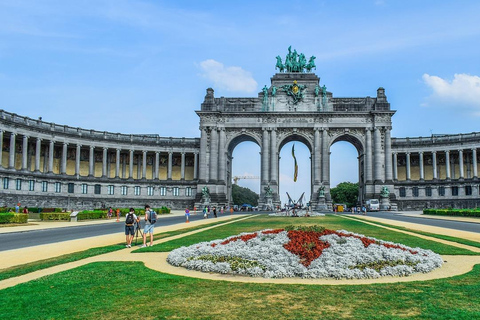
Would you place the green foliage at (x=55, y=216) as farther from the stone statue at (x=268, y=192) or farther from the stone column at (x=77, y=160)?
the stone statue at (x=268, y=192)

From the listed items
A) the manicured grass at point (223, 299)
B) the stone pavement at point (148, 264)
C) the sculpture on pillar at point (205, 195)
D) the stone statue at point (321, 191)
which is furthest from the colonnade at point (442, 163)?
the manicured grass at point (223, 299)

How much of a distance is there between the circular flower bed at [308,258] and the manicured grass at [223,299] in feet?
4.80

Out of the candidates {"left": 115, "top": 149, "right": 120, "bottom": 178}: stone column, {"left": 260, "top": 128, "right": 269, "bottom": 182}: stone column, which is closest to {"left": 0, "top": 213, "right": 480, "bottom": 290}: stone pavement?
{"left": 115, "top": 149, "right": 120, "bottom": 178}: stone column

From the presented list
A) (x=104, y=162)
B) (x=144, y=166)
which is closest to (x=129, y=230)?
(x=104, y=162)

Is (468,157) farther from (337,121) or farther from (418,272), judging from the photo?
(418,272)

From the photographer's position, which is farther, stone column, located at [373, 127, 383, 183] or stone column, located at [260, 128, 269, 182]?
stone column, located at [260, 128, 269, 182]

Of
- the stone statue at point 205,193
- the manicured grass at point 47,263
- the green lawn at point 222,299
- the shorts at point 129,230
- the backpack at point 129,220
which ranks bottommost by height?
the manicured grass at point 47,263

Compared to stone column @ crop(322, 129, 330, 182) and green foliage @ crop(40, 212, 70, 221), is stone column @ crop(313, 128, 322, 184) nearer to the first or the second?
stone column @ crop(322, 129, 330, 182)

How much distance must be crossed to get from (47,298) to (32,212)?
5772 cm

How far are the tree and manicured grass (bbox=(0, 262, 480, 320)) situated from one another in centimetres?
14849

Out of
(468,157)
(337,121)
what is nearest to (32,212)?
(337,121)

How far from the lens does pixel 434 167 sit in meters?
98.9

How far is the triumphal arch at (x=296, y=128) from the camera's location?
96875mm

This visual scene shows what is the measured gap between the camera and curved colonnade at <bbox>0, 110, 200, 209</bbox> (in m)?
76.9
